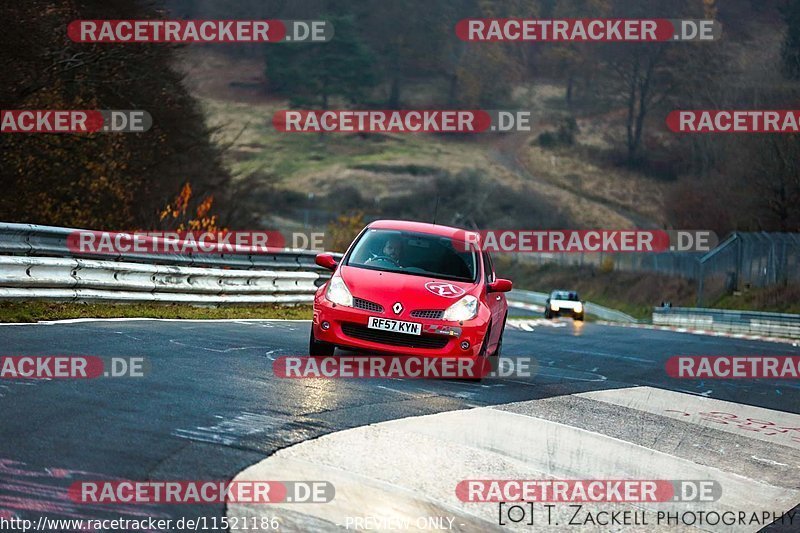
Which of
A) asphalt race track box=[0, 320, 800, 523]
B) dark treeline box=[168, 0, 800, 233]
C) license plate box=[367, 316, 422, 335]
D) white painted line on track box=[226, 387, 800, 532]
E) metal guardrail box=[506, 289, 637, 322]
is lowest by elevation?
metal guardrail box=[506, 289, 637, 322]

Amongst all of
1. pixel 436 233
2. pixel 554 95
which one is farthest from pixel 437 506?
pixel 554 95

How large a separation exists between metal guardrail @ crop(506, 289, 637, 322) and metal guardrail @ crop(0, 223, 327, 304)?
38276mm

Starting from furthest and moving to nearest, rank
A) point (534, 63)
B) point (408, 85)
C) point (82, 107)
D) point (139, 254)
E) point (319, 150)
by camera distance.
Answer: point (534, 63) → point (408, 85) → point (319, 150) → point (82, 107) → point (139, 254)

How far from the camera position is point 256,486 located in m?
6.10

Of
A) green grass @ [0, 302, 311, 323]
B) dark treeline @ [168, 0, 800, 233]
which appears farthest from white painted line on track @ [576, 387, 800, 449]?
dark treeline @ [168, 0, 800, 233]

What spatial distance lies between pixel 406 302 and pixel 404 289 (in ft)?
0.72

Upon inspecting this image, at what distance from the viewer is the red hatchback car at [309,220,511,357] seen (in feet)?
39.3

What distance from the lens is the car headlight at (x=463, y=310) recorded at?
12164 mm

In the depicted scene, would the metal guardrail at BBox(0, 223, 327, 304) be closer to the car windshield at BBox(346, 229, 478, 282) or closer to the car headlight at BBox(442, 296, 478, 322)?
the car windshield at BBox(346, 229, 478, 282)

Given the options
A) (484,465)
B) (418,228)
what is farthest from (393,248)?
(484,465)

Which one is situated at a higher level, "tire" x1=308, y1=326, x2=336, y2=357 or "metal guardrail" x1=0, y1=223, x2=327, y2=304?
"metal guardrail" x1=0, y1=223, x2=327, y2=304

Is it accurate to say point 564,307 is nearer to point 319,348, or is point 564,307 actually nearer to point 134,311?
point 134,311

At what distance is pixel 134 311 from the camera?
650 inches

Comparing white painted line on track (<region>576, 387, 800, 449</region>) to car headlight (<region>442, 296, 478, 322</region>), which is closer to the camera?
white painted line on track (<region>576, 387, 800, 449</region>)
